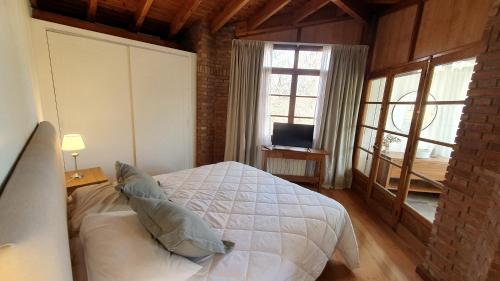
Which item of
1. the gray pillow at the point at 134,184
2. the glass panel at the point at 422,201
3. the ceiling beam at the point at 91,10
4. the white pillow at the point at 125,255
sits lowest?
the glass panel at the point at 422,201

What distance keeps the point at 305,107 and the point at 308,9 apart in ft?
4.74

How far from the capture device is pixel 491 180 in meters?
1.37

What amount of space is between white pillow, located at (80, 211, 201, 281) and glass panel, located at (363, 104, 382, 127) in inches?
123

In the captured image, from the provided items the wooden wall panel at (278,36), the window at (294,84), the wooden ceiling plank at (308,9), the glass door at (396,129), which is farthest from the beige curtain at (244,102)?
the glass door at (396,129)

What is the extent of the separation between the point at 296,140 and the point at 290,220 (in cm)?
214

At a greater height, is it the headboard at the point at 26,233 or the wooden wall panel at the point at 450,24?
the wooden wall panel at the point at 450,24

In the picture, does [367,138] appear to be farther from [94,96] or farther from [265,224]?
[94,96]

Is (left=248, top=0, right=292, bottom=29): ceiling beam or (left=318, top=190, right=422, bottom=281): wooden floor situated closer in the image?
(left=318, top=190, right=422, bottom=281): wooden floor

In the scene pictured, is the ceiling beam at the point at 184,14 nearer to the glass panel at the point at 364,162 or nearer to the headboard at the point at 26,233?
the headboard at the point at 26,233

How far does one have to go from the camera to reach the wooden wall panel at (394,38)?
260 cm

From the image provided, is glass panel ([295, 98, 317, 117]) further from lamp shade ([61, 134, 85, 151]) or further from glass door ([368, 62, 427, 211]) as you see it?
lamp shade ([61, 134, 85, 151])

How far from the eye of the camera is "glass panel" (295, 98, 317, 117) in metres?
3.68

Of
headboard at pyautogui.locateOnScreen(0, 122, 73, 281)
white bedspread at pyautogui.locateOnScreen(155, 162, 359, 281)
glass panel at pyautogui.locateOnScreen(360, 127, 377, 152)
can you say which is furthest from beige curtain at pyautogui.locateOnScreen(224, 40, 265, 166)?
headboard at pyautogui.locateOnScreen(0, 122, 73, 281)

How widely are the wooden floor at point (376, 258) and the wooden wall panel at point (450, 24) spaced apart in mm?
2002
